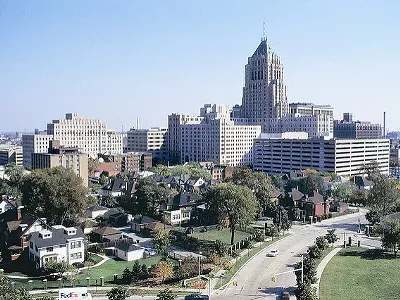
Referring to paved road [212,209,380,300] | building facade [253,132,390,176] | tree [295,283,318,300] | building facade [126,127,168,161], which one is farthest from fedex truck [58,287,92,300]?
building facade [126,127,168,161]

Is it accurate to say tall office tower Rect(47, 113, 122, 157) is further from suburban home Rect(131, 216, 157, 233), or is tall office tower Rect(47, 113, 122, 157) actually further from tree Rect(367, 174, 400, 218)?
tree Rect(367, 174, 400, 218)

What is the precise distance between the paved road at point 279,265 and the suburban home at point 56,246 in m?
16.3

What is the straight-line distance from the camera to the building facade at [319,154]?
118562mm

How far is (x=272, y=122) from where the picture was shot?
17388cm

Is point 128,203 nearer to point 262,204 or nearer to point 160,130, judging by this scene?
point 262,204

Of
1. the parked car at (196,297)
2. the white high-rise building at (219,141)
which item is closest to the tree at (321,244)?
the parked car at (196,297)

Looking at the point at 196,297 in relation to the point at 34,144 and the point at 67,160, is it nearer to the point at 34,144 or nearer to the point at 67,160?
the point at 67,160

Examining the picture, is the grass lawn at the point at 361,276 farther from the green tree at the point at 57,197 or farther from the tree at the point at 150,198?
the green tree at the point at 57,197

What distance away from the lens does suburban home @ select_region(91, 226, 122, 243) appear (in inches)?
2138

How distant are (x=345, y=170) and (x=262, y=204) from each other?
2283 inches

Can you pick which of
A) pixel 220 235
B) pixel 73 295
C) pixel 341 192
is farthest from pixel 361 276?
pixel 341 192

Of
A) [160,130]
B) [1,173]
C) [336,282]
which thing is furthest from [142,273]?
[160,130]

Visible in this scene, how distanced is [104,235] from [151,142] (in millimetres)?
108917

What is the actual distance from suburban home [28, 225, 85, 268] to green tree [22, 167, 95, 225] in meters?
8.59
